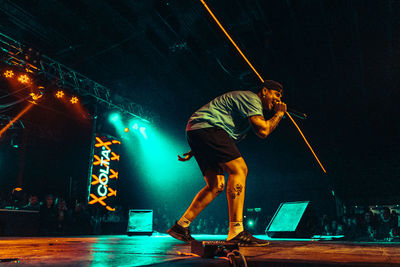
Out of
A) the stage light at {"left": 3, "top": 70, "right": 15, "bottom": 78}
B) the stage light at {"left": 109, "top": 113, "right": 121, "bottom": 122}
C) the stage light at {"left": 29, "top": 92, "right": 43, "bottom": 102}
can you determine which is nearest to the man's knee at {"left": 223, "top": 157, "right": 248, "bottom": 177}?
the stage light at {"left": 3, "top": 70, "right": 15, "bottom": 78}

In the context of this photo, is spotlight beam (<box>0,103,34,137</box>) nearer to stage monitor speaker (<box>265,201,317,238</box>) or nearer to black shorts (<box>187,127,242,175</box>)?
stage monitor speaker (<box>265,201,317,238</box>)

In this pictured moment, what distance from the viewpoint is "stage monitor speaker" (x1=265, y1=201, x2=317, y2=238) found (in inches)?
198

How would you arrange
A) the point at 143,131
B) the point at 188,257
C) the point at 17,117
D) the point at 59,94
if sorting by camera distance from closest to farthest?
the point at 188,257, the point at 59,94, the point at 17,117, the point at 143,131

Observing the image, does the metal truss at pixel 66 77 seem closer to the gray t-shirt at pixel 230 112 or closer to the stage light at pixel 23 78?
the stage light at pixel 23 78

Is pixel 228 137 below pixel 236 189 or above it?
above

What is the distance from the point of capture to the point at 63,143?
11531mm

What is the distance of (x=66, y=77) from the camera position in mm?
9922

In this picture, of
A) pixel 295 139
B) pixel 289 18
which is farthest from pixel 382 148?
pixel 289 18

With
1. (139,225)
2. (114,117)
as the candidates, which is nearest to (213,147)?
(139,225)

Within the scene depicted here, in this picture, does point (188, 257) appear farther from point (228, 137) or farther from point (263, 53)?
point (263, 53)

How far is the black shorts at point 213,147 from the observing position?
233 centimetres

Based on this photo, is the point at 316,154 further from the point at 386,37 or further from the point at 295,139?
the point at 386,37

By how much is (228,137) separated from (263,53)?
6.05 m

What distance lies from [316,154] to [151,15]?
8628mm
